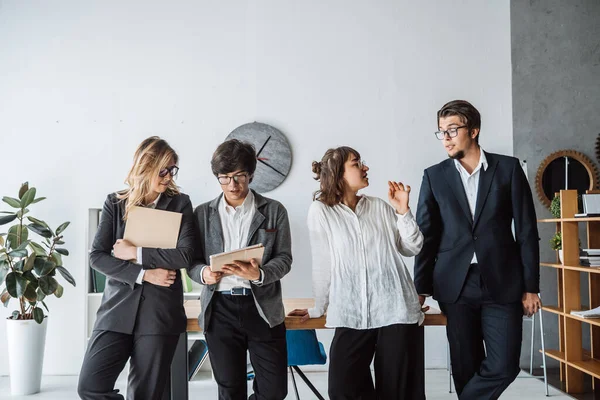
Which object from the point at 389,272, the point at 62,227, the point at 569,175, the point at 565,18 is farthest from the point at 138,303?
the point at 565,18

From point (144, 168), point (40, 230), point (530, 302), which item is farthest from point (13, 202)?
point (530, 302)

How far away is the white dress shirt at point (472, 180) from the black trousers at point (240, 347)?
1.05 metres

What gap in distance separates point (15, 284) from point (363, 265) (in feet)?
8.95

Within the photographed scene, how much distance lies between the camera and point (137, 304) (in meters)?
2.05

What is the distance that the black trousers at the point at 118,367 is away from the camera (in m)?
2.02

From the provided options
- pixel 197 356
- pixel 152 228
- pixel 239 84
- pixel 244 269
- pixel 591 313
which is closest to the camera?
pixel 244 269

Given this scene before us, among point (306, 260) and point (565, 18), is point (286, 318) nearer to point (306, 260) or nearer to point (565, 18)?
point (306, 260)

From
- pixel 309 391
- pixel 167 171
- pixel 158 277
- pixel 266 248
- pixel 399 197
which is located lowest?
pixel 309 391

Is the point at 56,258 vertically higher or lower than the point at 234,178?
lower

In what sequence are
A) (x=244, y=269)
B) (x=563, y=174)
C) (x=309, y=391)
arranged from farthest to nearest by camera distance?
(x=563, y=174)
(x=309, y=391)
(x=244, y=269)

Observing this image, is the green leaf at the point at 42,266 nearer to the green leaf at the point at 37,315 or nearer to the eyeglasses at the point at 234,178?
the green leaf at the point at 37,315

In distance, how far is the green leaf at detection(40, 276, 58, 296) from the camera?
3.78 meters

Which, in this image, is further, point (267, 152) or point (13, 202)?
point (267, 152)

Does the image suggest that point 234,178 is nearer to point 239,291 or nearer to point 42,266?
point 239,291
